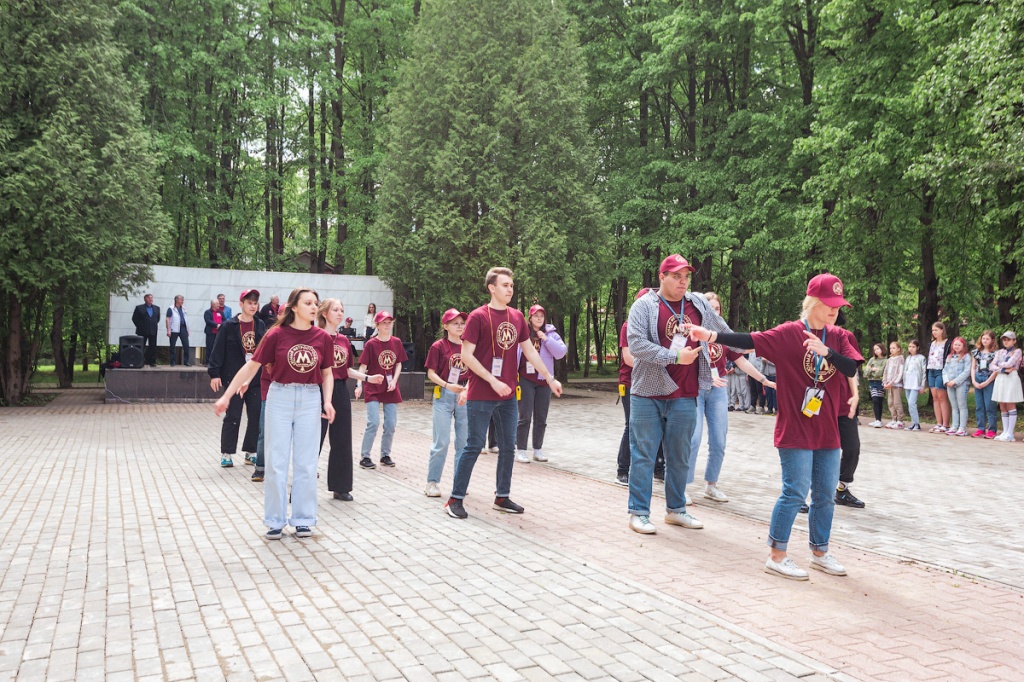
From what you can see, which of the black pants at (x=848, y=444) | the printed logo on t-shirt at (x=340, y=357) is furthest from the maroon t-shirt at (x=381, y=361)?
the black pants at (x=848, y=444)

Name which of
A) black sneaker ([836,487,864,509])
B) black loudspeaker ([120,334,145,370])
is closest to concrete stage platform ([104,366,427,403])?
black loudspeaker ([120,334,145,370])

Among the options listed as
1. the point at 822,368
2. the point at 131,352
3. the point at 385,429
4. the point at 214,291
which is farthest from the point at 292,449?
the point at 214,291

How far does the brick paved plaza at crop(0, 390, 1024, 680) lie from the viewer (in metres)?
4.05

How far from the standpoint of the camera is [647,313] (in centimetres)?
677

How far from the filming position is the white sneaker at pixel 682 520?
7109 millimetres

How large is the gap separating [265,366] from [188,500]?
2201 mm

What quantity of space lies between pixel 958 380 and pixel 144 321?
19.9 metres

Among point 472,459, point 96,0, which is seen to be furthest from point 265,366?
point 96,0

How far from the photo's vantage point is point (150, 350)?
23.0 metres

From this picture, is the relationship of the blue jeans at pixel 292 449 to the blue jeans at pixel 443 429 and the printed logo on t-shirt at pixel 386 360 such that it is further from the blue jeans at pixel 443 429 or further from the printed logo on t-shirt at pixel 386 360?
the printed logo on t-shirt at pixel 386 360

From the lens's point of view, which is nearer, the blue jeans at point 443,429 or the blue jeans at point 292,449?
the blue jeans at point 292,449

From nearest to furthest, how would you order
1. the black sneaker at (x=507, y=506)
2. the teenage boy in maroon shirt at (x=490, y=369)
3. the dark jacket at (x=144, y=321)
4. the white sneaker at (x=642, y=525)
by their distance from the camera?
1. the white sneaker at (x=642, y=525)
2. the teenage boy in maroon shirt at (x=490, y=369)
3. the black sneaker at (x=507, y=506)
4. the dark jacket at (x=144, y=321)

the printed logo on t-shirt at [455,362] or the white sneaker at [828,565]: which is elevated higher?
the printed logo on t-shirt at [455,362]

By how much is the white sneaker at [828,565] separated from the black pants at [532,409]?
5786mm
